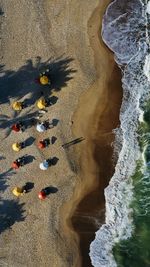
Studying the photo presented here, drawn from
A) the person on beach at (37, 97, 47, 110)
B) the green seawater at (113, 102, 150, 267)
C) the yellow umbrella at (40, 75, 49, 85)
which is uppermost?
the yellow umbrella at (40, 75, 49, 85)

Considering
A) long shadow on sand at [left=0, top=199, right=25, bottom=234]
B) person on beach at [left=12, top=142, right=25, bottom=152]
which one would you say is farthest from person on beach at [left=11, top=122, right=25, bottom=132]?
long shadow on sand at [left=0, top=199, right=25, bottom=234]

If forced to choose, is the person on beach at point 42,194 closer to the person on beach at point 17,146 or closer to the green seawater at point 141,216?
the person on beach at point 17,146

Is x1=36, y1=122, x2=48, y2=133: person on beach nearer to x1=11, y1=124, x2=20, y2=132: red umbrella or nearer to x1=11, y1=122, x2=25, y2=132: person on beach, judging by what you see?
x1=11, y1=122, x2=25, y2=132: person on beach

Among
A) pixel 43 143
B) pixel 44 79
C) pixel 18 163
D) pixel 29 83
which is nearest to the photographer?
pixel 44 79

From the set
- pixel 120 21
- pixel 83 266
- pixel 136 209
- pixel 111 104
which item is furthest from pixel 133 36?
pixel 83 266

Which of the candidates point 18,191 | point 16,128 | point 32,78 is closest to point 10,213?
point 18,191

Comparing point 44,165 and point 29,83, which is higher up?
point 29,83

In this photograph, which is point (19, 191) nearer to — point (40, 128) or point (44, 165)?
point (44, 165)
